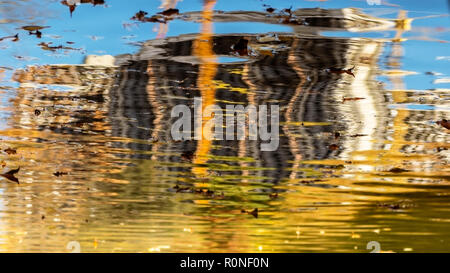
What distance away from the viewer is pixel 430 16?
321cm

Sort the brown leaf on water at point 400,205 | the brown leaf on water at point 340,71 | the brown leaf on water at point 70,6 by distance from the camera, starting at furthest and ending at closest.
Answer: the brown leaf on water at point 400,205 < the brown leaf on water at point 340,71 < the brown leaf on water at point 70,6

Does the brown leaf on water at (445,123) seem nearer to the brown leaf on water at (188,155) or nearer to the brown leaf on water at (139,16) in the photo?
the brown leaf on water at (188,155)

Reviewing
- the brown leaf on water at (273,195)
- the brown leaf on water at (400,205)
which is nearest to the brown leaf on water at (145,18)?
the brown leaf on water at (273,195)

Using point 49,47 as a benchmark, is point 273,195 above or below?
below

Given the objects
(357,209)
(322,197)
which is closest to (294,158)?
(322,197)

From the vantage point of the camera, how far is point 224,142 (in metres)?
4.24

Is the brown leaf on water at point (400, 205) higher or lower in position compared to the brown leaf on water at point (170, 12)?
lower

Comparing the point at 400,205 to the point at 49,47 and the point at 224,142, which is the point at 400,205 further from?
the point at 49,47

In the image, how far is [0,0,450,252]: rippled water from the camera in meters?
3.34

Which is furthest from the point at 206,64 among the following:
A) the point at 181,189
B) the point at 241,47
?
the point at 181,189

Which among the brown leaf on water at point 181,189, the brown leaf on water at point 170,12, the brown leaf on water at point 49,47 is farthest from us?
the brown leaf on water at point 181,189

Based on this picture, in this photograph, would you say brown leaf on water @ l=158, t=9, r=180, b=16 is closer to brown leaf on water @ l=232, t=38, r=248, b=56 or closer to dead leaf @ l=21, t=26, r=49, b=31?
brown leaf on water @ l=232, t=38, r=248, b=56

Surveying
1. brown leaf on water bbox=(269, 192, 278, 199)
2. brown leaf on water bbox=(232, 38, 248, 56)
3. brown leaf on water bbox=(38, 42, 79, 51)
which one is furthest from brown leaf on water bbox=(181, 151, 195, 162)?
brown leaf on water bbox=(38, 42, 79, 51)

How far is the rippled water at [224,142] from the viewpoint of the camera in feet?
11.0
